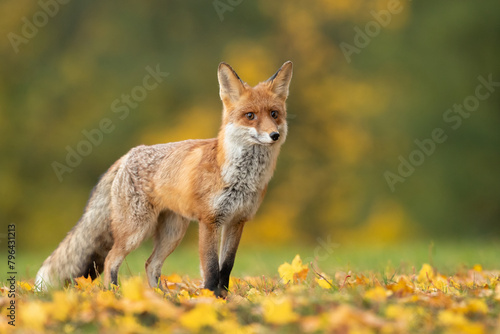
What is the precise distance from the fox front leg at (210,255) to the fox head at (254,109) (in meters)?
0.81

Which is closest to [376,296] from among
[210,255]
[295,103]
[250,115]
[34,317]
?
[210,255]

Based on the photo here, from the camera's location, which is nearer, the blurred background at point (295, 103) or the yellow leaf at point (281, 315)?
the yellow leaf at point (281, 315)

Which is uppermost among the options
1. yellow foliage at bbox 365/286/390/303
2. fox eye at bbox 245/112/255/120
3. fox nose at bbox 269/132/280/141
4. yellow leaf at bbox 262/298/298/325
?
fox eye at bbox 245/112/255/120

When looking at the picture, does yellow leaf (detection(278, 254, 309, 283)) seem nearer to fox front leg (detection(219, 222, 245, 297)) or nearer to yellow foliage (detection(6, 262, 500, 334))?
fox front leg (detection(219, 222, 245, 297))

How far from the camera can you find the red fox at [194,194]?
4.95 meters

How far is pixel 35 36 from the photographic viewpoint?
671 inches

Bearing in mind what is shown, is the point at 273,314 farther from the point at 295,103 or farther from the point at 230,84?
the point at 295,103

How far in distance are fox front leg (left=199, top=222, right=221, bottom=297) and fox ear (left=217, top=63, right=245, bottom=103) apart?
1.16 meters

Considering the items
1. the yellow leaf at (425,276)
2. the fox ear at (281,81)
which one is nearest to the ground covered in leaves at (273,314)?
the yellow leaf at (425,276)

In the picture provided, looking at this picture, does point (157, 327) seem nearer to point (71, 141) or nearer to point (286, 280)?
point (286, 280)

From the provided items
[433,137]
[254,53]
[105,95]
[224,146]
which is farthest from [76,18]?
[224,146]

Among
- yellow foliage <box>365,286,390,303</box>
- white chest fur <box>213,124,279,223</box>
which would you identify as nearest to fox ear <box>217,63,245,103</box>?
white chest fur <box>213,124,279,223</box>

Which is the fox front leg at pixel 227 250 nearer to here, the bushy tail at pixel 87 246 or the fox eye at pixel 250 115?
the fox eye at pixel 250 115

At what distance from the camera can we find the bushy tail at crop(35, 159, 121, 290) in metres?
5.71
